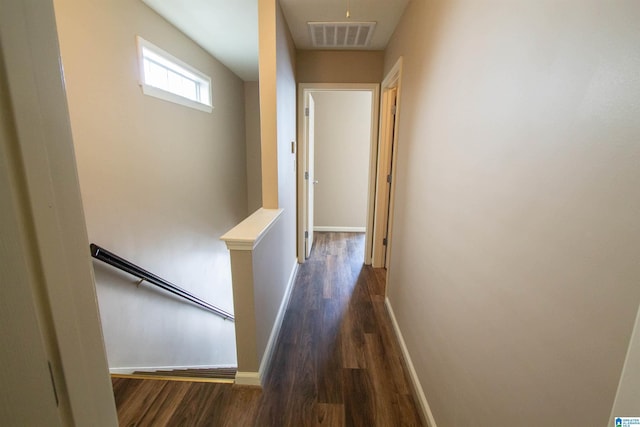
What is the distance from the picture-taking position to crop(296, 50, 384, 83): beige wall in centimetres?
298

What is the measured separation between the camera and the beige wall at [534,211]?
51cm

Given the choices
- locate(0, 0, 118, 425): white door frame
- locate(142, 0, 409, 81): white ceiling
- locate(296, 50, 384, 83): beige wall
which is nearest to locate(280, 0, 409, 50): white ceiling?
locate(142, 0, 409, 81): white ceiling

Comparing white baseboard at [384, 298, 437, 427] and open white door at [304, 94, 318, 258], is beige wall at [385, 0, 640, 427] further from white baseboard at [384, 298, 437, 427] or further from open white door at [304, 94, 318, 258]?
open white door at [304, 94, 318, 258]

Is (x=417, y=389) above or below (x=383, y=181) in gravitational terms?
below

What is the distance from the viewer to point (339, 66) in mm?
3010

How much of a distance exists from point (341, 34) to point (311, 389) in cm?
293

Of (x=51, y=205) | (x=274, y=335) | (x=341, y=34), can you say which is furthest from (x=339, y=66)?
(x=51, y=205)

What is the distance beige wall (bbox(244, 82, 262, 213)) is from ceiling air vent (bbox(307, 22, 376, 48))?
228cm

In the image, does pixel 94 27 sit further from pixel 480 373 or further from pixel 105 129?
pixel 480 373

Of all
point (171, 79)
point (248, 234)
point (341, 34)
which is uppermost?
point (341, 34)

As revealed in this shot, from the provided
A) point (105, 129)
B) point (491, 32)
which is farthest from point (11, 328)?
point (105, 129)

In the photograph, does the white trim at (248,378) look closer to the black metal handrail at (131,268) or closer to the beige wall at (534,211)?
the beige wall at (534,211)

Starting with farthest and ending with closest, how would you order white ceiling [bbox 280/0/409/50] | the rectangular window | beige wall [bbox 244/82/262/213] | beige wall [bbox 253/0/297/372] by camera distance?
1. beige wall [bbox 244/82/262/213]
2. the rectangular window
3. white ceiling [bbox 280/0/409/50]
4. beige wall [bbox 253/0/297/372]

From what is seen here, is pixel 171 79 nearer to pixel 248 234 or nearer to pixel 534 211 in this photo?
pixel 248 234
